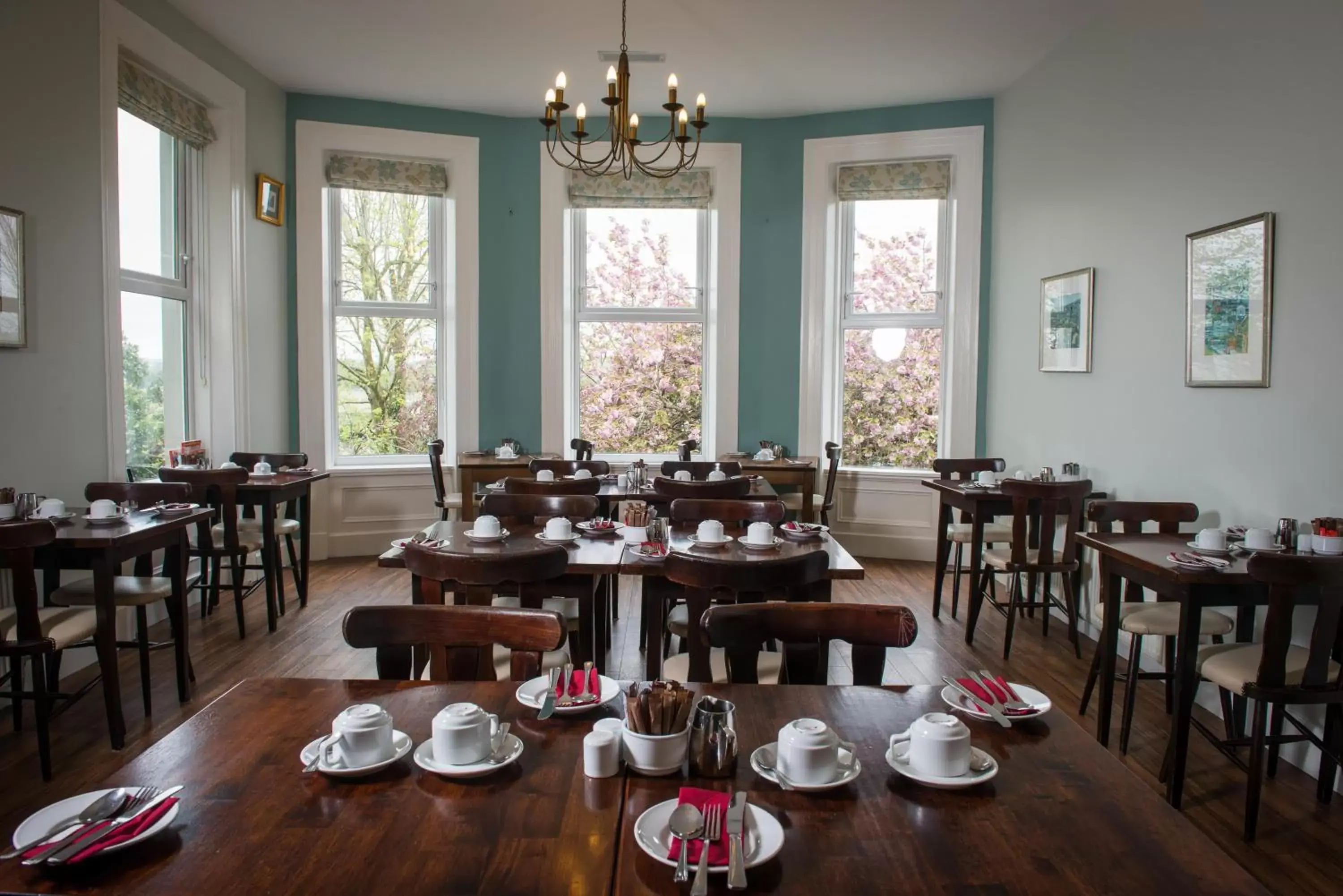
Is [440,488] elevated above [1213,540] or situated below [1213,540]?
below

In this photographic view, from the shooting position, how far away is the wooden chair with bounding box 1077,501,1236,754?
3111 millimetres

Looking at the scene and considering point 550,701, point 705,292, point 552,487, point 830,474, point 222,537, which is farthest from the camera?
point 705,292

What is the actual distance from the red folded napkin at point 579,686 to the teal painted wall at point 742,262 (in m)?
5.09

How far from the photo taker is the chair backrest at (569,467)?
4.81 m

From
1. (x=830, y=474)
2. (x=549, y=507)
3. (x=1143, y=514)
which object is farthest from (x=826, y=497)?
(x=549, y=507)

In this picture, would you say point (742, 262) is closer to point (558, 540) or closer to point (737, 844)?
point (558, 540)

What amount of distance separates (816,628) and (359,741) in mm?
887

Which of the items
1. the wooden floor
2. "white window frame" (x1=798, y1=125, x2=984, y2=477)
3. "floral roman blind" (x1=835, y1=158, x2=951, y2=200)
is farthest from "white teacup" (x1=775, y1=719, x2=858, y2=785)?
"floral roman blind" (x1=835, y1=158, x2=951, y2=200)

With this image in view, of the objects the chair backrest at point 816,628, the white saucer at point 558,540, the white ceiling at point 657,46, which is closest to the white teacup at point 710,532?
the white saucer at point 558,540

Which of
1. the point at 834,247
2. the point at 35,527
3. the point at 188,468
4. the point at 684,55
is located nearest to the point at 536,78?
the point at 684,55

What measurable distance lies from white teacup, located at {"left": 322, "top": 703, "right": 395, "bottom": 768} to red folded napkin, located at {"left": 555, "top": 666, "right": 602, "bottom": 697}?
1.05 ft

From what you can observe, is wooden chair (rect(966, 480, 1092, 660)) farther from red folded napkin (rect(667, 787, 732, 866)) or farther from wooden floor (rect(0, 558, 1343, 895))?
red folded napkin (rect(667, 787, 732, 866))

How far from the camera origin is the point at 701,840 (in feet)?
3.55

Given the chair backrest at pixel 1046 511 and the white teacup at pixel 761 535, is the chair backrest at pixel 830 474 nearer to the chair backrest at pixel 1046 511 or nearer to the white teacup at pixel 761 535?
the chair backrest at pixel 1046 511
